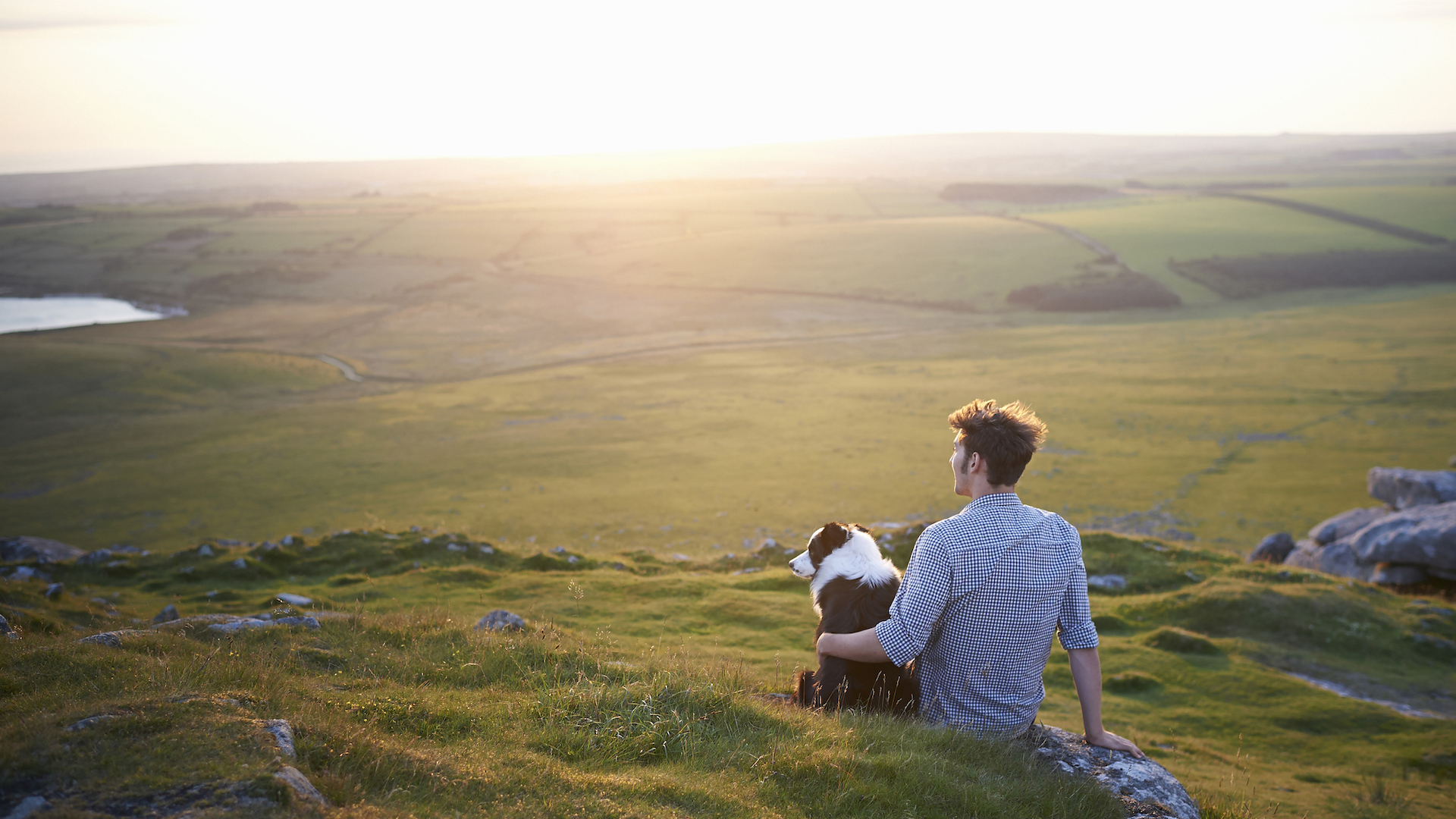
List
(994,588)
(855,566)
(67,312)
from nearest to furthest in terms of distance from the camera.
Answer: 1. (994,588)
2. (855,566)
3. (67,312)

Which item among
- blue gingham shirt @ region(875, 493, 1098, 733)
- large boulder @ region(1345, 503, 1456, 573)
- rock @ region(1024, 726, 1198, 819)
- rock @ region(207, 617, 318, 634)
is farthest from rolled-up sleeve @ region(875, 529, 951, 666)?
large boulder @ region(1345, 503, 1456, 573)

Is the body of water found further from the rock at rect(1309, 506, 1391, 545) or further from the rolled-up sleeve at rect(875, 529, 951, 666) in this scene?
the rolled-up sleeve at rect(875, 529, 951, 666)

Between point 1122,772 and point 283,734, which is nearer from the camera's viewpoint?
point 283,734

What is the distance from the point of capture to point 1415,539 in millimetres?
18156

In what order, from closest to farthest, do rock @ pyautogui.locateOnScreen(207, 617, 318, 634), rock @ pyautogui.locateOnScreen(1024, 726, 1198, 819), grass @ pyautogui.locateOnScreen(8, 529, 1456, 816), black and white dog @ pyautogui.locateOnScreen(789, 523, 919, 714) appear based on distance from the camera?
1. grass @ pyautogui.locateOnScreen(8, 529, 1456, 816)
2. rock @ pyautogui.locateOnScreen(1024, 726, 1198, 819)
3. black and white dog @ pyautogui.locateOnScreen(789, 523, 919, 714)
4. rock @ pyautogui.locateOnScreen(207, 617, 318, 634)

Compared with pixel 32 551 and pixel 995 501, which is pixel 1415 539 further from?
pixel 32 551

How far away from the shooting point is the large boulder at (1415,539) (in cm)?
1780

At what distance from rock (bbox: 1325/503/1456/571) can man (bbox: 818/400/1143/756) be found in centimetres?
1715

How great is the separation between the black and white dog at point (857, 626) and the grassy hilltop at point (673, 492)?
0.39 meters

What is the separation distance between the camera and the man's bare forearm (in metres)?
5.97

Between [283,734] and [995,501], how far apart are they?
5018mm

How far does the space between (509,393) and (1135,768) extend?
189ft

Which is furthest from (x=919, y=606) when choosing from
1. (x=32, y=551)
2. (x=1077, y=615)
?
(x=32, y=551)

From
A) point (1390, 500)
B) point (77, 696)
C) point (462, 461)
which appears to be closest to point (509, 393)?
point (462, 461)
